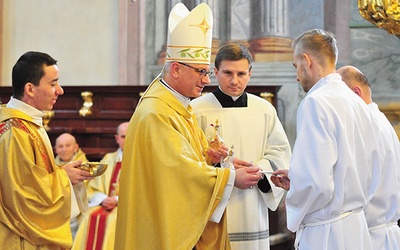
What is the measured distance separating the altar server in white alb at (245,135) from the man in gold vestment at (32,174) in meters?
0.99

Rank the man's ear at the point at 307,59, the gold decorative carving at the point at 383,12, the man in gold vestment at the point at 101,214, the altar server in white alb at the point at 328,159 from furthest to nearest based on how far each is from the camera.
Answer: the man in gold vestment at the point at 101,214 < the gold decorative carving at the point at 383,12 < the man's ear at the point at 307,59 < the altar server in white alb at the point at 328,159

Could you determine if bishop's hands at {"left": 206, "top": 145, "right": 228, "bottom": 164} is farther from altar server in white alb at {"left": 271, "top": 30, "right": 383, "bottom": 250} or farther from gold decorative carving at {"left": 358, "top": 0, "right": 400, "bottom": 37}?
gold decorative carving at {"left": 358, "top": 0, "right": 400, "bottom": 37}

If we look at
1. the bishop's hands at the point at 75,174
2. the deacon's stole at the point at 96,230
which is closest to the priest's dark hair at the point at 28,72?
the bishop's hands at the point at 75,174

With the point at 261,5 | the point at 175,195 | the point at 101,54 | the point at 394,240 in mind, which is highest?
the point at 261,5

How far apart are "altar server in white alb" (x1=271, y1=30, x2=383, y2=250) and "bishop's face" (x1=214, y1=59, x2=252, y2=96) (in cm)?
77

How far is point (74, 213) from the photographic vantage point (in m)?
4.12

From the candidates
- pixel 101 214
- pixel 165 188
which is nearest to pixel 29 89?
pixel 165 188

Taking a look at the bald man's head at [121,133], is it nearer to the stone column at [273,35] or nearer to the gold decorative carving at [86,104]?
the gold decorative carving at [86,104]

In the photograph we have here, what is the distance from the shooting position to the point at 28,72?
4.07 m

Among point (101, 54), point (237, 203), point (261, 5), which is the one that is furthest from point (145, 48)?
point (237, 203)

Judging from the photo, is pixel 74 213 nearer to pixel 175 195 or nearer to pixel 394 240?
pixel 175 195

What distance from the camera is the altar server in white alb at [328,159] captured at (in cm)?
359

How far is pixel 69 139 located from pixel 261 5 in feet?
8.57

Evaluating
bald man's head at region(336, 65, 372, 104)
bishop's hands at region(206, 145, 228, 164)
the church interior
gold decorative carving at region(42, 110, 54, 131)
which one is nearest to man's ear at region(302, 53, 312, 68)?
bishop's hands at region(206, 145, 228, 164)
